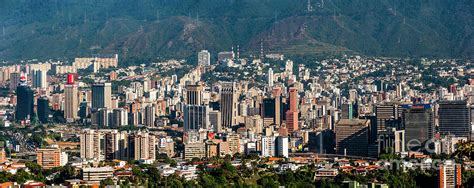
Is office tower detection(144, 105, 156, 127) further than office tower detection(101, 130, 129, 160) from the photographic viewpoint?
Yes

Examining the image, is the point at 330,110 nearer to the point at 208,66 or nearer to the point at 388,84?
the point at 388,84

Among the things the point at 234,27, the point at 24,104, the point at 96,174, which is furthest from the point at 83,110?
the point at 96,174

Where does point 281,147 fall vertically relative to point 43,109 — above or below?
below

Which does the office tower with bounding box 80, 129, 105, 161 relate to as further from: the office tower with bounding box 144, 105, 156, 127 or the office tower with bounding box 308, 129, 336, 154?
the office tower with bounding box 144, 105, 156, 127

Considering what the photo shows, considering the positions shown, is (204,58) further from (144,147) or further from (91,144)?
(144,147)

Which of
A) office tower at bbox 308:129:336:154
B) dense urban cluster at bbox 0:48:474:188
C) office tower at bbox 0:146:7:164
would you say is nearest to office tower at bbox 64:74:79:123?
dense urban cluster at bbox 0:48:474:188

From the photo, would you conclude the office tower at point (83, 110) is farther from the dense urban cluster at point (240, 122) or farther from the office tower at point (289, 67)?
the office tower at point (289, 67)
